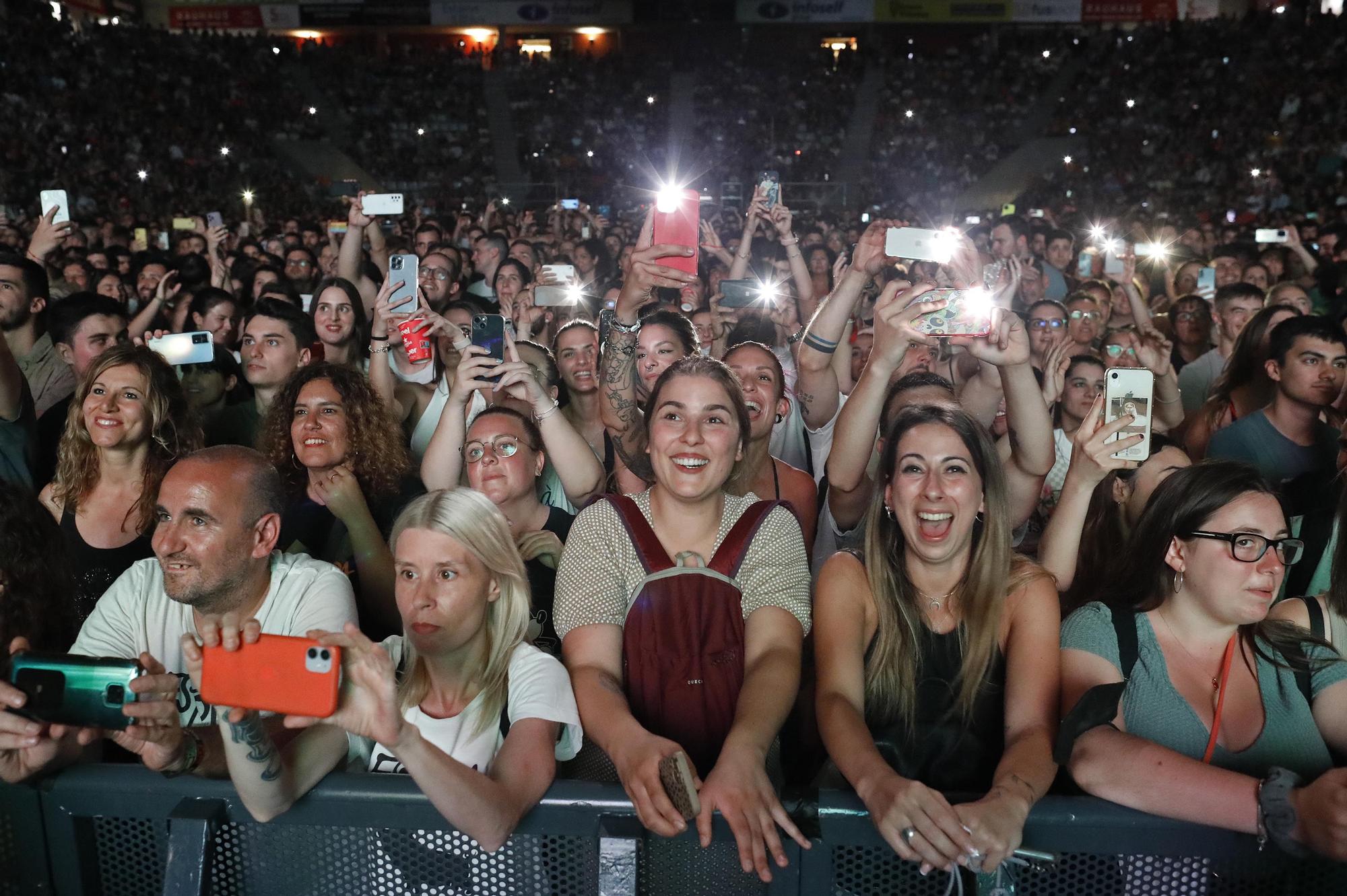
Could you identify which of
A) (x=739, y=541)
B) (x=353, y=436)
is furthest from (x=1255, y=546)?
(x=353, y=436)

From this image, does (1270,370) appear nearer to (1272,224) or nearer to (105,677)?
(105,677)

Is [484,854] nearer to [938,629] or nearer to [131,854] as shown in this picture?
[131,854]

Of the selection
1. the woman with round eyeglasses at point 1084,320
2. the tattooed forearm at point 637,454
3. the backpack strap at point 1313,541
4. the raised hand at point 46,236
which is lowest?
the backpack strap at point 1313,541

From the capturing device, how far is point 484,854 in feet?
5.61

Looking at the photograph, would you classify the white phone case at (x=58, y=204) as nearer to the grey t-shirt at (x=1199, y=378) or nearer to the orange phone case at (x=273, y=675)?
the orange phone case at (x=273, y=675)

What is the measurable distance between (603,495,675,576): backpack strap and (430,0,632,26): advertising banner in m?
26.5

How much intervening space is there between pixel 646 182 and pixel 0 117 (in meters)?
13.1

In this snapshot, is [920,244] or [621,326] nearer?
[920,244]

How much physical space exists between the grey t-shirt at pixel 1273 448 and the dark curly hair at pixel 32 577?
360 cm

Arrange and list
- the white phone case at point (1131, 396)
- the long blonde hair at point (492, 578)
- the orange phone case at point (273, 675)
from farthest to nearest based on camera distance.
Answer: the white phone case at point (1131, 396) → the long blonde hair at point (492, 578) → the orange phone case at point (273, 675)

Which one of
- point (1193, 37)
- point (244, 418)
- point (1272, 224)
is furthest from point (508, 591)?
point (1193, 37)

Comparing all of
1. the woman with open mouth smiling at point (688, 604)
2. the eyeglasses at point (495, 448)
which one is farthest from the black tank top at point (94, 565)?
the woman with open mouth smiling at point (688, 604)

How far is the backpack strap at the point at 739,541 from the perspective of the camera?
2.17 meters

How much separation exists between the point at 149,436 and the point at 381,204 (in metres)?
2.96
